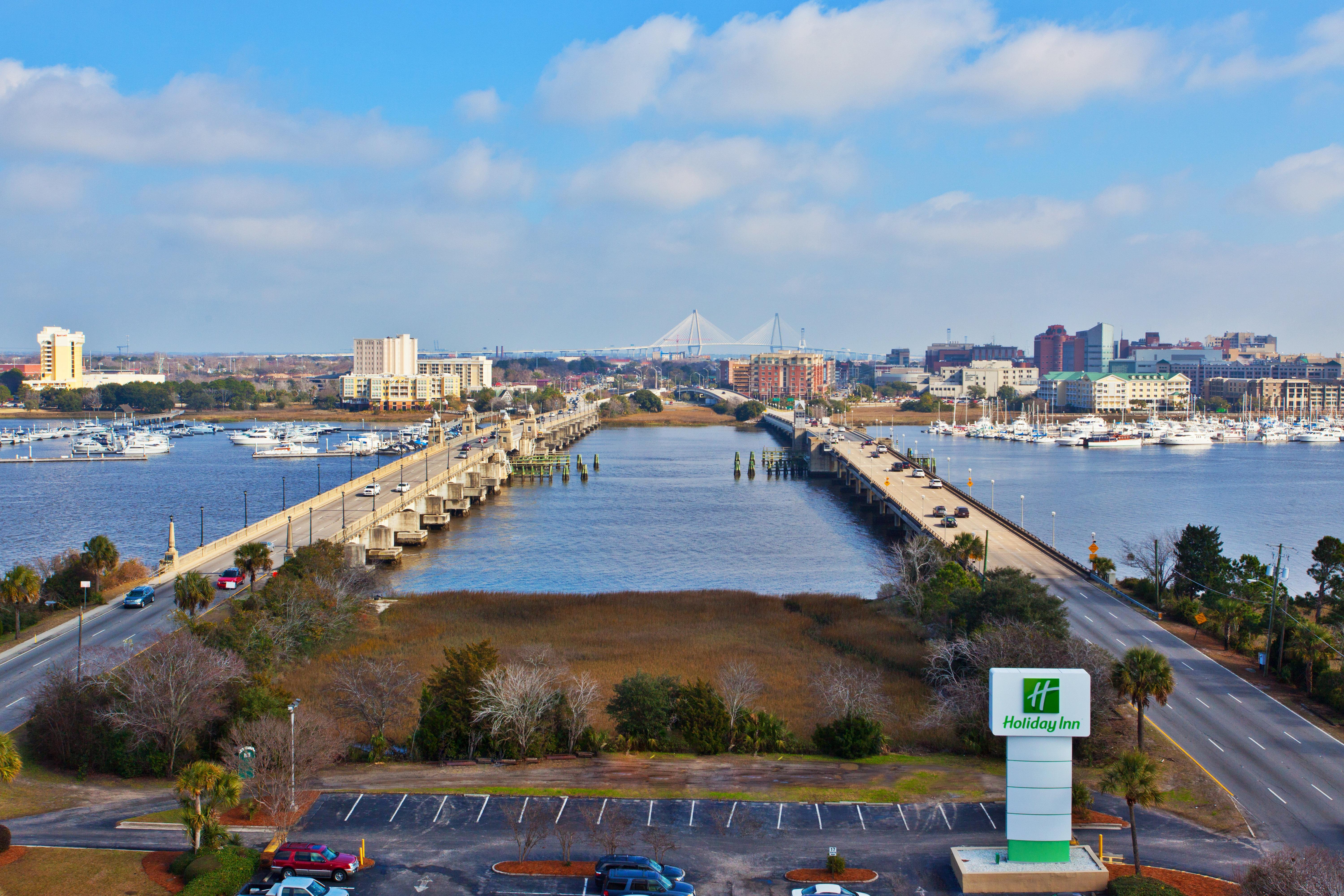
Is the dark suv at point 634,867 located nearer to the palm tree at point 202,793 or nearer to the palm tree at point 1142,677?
the palm tree at point 202,793

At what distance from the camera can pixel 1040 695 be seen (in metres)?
18.1

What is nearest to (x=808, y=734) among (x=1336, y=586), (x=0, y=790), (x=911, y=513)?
(x=0, y=790)

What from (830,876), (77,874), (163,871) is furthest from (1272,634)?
(77,874)

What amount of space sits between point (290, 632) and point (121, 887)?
15.6m

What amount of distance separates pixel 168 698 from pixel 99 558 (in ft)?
63.5

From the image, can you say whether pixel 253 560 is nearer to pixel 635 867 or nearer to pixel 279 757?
pixel 279 757

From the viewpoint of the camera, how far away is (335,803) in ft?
70.1

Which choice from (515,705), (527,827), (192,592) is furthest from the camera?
(192,592)

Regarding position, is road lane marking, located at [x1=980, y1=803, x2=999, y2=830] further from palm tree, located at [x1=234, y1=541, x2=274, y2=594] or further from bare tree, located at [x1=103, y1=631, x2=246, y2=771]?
palm tree, located at [x1=234, y1=541, x2=274, y2=594]

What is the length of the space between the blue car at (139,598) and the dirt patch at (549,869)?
78.5 ft

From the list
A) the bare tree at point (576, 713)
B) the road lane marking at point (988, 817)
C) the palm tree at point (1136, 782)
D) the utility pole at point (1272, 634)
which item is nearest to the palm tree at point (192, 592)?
the bare tree at point (576, 713)

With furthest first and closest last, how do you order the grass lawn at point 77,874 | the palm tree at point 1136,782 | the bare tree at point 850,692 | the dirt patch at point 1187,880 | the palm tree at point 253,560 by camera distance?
the palm tree at point 253,560 → the bare tree at point 850,692 → the palm tree at point 1136,782 → the dirt patch at point 1187,880 → the grass lawn at point 77,874

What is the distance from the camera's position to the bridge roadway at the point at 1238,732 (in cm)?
2120

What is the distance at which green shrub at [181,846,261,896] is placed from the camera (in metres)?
17.3
